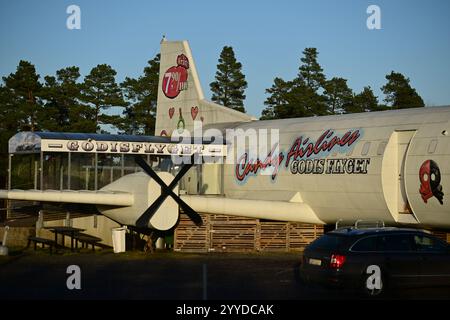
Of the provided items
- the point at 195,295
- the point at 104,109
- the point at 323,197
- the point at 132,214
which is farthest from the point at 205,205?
the point at 104,109

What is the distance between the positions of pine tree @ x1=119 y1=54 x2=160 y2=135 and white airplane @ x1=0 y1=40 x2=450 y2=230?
4563 centimetres

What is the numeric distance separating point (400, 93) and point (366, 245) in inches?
2468

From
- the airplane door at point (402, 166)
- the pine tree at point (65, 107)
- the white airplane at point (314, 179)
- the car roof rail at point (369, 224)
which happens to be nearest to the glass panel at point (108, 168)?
the white airplane at point (314, 179)

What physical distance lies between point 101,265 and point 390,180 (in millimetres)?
10747

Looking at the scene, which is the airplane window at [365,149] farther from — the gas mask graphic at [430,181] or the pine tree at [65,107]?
the pine tree at [65,107]

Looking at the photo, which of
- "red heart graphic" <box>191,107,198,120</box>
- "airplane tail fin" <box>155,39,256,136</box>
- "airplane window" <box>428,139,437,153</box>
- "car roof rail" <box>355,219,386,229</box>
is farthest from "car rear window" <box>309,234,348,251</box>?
"red heart graphic" <box>191,107,198,120</box>

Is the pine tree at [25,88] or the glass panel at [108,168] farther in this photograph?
the pine tree at [25,88]

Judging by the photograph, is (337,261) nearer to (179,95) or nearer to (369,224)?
(369,224)

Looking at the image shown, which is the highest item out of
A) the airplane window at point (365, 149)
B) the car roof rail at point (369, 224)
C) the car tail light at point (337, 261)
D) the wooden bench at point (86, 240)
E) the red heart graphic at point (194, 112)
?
the red heart graphic at point (194, 112)

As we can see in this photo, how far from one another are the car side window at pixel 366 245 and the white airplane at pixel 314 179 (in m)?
6.78

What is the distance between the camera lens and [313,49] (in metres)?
85.1

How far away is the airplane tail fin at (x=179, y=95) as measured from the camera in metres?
41.4
